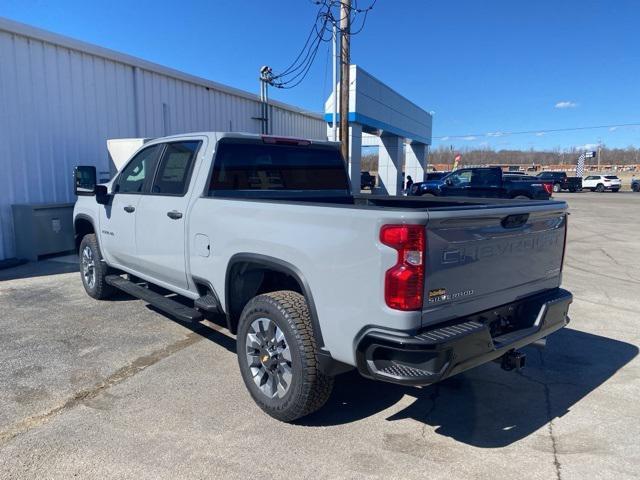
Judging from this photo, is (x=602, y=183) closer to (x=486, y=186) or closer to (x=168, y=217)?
(x=486, y=186)

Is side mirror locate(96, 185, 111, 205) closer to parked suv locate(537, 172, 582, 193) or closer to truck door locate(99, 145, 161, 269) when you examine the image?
truck door locate(99, 145, 161, 269)

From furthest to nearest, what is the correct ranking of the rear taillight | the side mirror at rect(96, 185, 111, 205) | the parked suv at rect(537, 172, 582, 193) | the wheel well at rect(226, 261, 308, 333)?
the parked suv at rect(537, 172, 582, 193) → the side mirror at rect(96, 185, 111, 205) → the wheel well at rect(226, 261, 308, 333) → the rear taillight

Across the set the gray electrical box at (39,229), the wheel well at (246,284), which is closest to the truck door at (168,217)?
the wheel well at (246,284)

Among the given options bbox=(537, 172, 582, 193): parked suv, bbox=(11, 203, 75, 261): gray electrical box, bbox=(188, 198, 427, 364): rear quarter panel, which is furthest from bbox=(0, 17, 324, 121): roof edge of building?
bbox=(537, 172, 582, 193): parked suv

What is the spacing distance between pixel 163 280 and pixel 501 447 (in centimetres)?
325

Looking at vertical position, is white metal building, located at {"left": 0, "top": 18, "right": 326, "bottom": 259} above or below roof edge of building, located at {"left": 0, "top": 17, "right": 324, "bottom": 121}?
below

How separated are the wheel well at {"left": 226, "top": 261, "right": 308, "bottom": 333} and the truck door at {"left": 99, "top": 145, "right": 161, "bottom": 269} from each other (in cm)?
175

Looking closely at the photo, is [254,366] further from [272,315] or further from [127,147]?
[127,147]

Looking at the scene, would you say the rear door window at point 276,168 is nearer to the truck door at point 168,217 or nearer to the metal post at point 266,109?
the truck door at point 168,217

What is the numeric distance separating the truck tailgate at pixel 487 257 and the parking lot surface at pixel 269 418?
3.00 feet

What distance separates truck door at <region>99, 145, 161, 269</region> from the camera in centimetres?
497

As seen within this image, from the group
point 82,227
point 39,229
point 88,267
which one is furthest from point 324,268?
point 39,229

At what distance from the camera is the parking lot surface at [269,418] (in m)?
2.88

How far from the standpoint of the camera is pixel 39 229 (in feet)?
30.1
